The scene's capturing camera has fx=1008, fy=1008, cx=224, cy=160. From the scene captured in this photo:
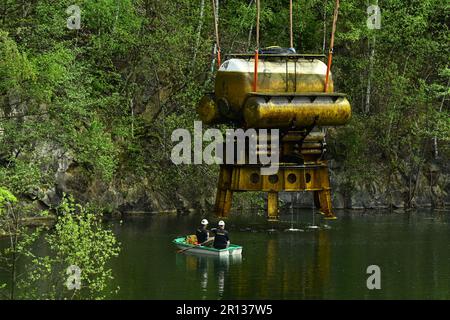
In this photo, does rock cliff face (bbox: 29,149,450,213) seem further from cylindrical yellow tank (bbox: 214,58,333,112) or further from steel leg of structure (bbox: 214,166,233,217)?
steel leg of structure (bbox: 214,166,233,217)

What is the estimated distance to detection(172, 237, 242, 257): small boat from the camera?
47.6 m

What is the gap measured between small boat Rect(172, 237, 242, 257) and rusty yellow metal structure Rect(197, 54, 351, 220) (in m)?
33.7

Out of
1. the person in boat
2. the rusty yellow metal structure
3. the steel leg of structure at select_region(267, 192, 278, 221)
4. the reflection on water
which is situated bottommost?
the reflection on water

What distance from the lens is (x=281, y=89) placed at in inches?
530

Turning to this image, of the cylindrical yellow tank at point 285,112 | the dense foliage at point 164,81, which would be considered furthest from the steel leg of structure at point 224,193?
the dense foliage at point 164,81

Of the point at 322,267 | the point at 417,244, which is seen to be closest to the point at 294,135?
the point at 322,267

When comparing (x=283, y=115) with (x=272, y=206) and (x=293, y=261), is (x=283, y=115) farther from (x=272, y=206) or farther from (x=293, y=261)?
(x=293, y=261)

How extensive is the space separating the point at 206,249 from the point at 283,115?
3663cm

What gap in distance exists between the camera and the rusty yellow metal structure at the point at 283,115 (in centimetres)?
1317

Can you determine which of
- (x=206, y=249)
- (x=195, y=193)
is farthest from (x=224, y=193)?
(x=195, y=193)

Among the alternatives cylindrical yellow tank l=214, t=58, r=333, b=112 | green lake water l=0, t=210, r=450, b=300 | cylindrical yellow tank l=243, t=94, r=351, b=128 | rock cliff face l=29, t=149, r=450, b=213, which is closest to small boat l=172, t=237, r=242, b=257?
green lake water l=0, t=210, r=450, b=300

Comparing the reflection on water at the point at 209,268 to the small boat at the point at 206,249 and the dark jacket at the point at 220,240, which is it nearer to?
the small boat at the point at 206,249

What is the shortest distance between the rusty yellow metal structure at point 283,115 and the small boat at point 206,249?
33695 mm

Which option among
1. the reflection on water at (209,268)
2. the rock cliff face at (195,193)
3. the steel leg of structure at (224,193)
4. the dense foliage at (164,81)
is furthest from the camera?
the rock cliff face at (195,193)
